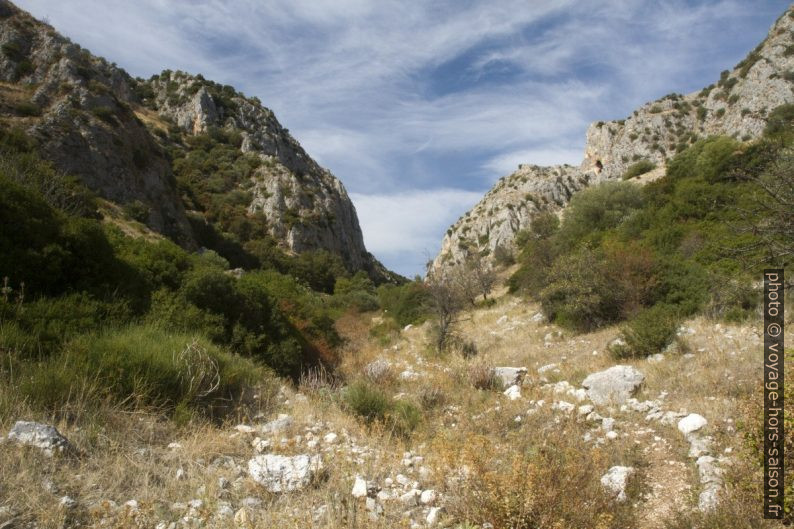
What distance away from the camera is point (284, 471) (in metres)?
3.26

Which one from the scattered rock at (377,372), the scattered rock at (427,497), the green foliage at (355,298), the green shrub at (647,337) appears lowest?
the scattered rock at (427,497)

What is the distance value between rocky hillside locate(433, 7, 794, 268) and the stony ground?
120ft

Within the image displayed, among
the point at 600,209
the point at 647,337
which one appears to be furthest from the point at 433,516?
the point at 600,209

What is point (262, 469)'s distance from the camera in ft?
10.8

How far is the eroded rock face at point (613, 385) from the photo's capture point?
583 centimetres

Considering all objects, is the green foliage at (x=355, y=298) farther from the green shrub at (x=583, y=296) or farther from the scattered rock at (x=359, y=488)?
the scattered rock at (x=359, y=488)

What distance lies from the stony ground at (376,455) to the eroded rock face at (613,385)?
0.03m

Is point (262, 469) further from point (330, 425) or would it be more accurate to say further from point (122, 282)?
point (122, 282)

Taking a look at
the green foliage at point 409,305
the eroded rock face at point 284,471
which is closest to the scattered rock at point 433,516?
the eroded rock face at point 284,471

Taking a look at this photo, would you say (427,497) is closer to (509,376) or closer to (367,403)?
(367,403)

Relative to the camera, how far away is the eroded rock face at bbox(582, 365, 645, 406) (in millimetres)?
5832

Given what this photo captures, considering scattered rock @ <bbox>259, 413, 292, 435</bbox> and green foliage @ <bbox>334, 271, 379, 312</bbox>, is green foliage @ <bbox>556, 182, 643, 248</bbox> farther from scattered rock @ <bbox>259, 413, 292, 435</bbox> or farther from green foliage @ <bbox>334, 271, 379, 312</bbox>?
scattered rock @ <bbox>259, 413, 292, 435</bbox>

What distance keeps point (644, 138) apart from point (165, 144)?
55859 mm

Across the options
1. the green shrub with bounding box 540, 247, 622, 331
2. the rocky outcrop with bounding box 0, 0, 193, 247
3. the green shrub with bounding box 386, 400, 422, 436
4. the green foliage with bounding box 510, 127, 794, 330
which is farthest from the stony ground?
the rocky outcrop with bounding box 0, 0, 193, 247
